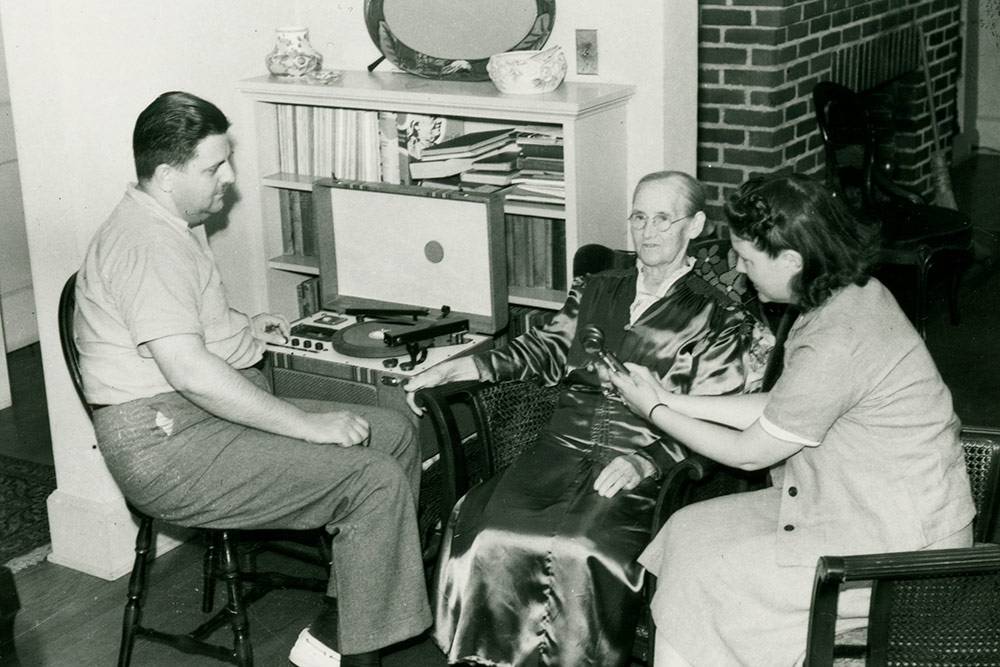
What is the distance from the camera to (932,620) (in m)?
2.11

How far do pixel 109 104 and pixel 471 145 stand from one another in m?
1.06

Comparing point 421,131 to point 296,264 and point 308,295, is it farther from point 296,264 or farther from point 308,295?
point 308,295

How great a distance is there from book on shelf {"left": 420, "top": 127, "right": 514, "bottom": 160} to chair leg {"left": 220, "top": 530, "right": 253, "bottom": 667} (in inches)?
58.3

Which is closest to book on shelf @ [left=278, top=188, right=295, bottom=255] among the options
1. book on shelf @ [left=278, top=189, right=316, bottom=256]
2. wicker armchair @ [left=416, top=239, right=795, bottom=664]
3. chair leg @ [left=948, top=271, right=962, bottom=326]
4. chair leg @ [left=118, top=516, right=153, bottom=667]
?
book on shelf @ [left=278, top=189, right=316, bottom=256]

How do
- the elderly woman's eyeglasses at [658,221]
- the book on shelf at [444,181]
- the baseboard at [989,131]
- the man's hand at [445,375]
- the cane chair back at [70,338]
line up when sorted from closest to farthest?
the cane chair back at [70,338], the elderly woman's eyeglasses at [658,221], the man's hand at [445,375], the book on shelf at [444,181], the baseboard at [989,131]

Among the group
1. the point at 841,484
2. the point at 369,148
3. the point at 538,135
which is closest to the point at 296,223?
the point at 369,148

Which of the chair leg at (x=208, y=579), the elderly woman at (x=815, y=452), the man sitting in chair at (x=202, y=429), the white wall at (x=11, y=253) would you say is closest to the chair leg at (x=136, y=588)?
the man sitting in chair at (x=202, y=429)

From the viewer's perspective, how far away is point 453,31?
156 inches

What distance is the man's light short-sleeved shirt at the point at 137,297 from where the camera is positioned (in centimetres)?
274

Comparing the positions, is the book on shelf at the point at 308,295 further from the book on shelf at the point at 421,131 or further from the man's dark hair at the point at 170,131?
the man's dark hair at the point at 170,131

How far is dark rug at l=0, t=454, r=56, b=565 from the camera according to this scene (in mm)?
3879

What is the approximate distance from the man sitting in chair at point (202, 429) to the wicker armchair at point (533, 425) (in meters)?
0.19

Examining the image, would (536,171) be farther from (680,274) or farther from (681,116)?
(680,274)

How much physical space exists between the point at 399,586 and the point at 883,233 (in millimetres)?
3031
